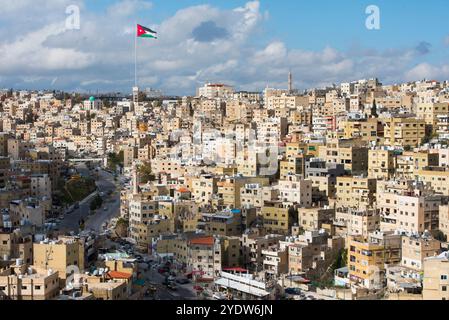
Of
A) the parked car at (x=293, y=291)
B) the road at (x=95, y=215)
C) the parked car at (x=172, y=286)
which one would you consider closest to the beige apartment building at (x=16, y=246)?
the parked car at (x=172, y=286)

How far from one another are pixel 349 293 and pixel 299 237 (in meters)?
1.37

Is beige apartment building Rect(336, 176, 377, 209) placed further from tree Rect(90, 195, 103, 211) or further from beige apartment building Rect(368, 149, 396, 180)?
tree Rect(90, 195, 103, 211)

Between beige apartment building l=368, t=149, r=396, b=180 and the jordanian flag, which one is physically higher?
the jordanian flag

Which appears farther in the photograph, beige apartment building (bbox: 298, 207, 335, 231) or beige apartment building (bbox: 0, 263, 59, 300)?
beige apartment building (bbox: 298, 207, 335, 231)

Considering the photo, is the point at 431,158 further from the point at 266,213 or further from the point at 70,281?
the point at 70,281

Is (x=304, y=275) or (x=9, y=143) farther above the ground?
(x=9, y=143)

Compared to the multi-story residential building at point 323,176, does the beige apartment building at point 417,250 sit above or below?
below

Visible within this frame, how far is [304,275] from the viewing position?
6613 millimetres

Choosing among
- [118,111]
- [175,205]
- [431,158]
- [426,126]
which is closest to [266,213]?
[175,205]

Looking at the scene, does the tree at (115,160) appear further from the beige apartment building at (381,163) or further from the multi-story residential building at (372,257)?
the multi-story residential building at (372,257)

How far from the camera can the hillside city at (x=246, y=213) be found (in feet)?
19.1

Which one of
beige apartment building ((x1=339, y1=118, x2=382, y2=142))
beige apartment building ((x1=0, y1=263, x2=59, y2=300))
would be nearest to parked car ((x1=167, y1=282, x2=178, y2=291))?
beige apartment building ((x1=0, y1=263, x2=59, y2=300))

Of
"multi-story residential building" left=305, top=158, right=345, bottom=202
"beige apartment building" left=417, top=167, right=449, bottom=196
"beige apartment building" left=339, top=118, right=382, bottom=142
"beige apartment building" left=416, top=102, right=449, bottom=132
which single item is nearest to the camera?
"beige apartment building" left=417, top=167, right=449, bottom=196

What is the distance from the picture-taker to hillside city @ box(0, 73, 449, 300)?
5812 mm
